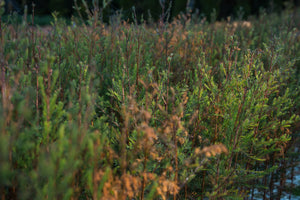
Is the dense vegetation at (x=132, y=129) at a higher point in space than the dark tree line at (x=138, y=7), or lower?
lower

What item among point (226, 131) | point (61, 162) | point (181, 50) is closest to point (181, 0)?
point (181, 50)

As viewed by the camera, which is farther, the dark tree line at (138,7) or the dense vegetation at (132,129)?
the dark tree line at (138,7)

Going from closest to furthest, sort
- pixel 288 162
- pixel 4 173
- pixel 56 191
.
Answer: pixel 4 173 < pixel 56 191 < pixel 288 162

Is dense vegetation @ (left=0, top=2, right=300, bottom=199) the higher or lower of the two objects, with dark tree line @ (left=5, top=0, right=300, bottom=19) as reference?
lower

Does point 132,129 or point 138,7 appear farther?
point 138,7

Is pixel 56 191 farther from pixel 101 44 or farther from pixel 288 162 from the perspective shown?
pixel 288 162

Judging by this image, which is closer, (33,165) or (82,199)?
(33,165)

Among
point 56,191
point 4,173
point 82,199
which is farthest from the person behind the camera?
point 82,199

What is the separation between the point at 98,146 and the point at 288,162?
311 centimetres

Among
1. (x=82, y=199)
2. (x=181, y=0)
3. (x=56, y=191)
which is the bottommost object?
(x=82, y=199)

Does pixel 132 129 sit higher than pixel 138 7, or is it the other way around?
pixel 138 7

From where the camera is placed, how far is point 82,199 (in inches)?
78.2

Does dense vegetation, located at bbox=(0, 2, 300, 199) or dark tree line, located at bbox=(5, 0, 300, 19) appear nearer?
dense vegetation, located at bbox=(0, 2, 300, 199)

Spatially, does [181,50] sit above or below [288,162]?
above
